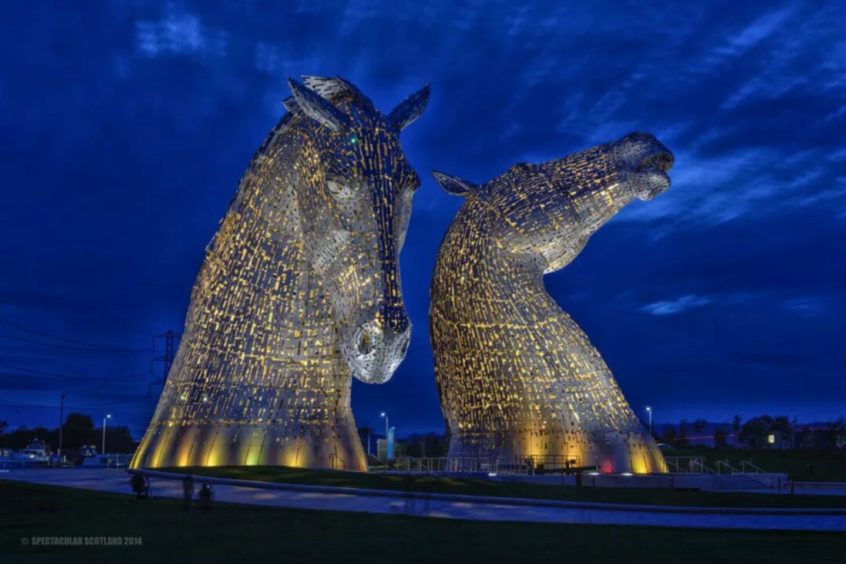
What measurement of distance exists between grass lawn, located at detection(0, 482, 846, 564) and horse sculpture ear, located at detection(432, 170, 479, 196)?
13.2 m

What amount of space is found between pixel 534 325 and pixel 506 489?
6518mm

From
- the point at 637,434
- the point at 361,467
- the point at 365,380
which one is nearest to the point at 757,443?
the point at 637,434

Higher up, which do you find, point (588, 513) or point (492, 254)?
point (492, 254)

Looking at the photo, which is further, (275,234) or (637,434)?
(637,434)

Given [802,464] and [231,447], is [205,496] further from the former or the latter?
[802,464]

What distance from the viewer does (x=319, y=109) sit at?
11992 mm

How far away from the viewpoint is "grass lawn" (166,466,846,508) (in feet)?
46.5

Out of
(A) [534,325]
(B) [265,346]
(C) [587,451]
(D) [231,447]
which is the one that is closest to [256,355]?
(B) [265,346]

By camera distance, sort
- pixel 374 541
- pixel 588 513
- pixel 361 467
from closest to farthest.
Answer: pixel 374 541
pixel 588 513
pixel 361 467

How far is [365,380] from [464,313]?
33.9 ft

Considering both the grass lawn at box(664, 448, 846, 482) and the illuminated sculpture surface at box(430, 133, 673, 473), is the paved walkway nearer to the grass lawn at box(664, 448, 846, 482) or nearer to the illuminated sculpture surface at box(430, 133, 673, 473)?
the illuminated sculpture surface at box(430, 133, 673, 473)

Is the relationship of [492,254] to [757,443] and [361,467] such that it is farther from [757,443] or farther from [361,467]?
[757,443]

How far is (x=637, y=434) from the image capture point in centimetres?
2075

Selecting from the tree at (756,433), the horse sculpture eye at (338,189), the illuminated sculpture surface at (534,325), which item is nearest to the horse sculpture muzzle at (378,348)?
the horse sculpture eye at (338,189)
